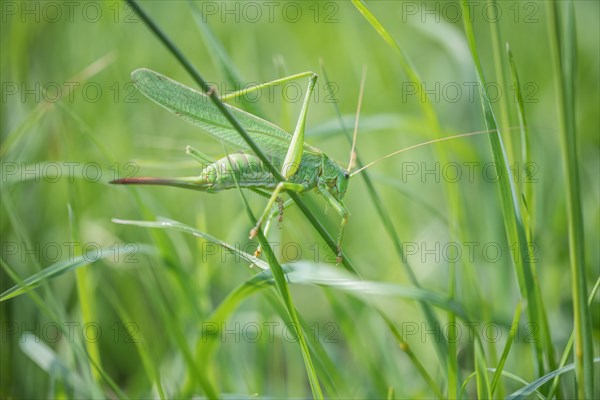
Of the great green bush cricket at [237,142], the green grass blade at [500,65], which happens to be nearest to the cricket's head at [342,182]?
the great green bush cricket at [237,142]

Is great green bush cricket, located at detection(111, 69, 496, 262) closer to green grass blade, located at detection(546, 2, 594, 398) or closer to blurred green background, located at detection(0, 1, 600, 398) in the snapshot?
blurred green background, located at detection(0, 1, 600, 398)

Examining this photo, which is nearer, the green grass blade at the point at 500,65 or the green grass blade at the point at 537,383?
the green grass blade at the point at 537,383

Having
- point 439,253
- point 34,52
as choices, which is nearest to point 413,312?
point 439,253

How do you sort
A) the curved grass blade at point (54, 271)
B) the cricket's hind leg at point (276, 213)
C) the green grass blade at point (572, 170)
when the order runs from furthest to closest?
the cricket's hind leg at point (276, 213)
the curved grass blade at point (54, 271)
the green grass blade at point (572, 170)

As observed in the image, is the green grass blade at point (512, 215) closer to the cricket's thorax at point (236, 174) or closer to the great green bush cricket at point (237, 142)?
the great green bush cricket at point (237, 142)

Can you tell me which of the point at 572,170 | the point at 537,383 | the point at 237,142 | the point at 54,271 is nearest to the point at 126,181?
the point at 54,271

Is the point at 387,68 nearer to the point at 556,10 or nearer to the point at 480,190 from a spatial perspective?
the point at 480,190

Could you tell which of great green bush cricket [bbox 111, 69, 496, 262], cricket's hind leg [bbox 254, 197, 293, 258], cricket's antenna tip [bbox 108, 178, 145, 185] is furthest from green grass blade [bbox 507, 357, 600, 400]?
cricket's antenna tip [bbox 108, 178, 145, 185]
